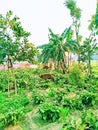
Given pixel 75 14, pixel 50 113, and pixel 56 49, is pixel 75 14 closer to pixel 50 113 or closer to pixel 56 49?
pixel 56 49

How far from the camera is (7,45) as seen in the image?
48.1 feet

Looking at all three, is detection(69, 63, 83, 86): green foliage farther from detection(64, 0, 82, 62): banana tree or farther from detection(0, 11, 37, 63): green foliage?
detection(64, 0, 82, 62): banana tree

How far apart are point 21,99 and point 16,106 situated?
1.25m

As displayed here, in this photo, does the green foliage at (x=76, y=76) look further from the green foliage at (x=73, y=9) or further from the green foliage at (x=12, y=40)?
the green foliage at (x=73, y=9)

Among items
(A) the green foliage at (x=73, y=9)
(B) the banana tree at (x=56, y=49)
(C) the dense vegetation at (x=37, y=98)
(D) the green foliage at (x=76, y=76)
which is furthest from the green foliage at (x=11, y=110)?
(A) the green foliage at (x=73, y=9)

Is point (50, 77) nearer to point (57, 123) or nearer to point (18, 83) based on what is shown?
point (18, 83)

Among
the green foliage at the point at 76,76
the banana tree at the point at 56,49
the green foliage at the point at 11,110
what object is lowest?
the green foliage at the point at 11,110

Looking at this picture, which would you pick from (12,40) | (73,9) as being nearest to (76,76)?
(12,40)

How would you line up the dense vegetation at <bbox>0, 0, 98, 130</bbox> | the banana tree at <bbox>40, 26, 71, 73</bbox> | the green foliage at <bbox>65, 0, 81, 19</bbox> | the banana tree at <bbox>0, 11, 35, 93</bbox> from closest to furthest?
1. the dense vegetation at <bbox>0, 0, 98, 130</bbox>
2. the banana tree at <bbox>0, 11, 35, 93</bbox>
3. the banana tree at <bbox>40, 26, 71, 73</bbox>
4. the green foliage at <bbox>65, 0, 81, 19</bbox>

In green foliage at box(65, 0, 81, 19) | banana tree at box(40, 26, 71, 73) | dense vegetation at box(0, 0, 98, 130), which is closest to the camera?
dense vegetation at box(0, 0, 98, 130)

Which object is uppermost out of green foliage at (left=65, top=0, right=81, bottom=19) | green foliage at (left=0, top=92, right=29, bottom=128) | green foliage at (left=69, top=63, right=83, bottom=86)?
green foliage at (left=65, top=0, right=81, bottom=19)

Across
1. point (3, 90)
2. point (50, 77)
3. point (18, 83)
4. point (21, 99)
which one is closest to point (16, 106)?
point (21, 99)

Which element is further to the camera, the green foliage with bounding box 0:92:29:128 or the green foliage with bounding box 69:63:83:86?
the green foliage with bounding box 69:63:83:86

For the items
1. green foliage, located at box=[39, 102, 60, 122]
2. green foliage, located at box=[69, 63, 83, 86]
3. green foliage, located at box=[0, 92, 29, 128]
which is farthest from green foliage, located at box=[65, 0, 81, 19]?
green foliage, located at box=[39, 102, 60, 122]
